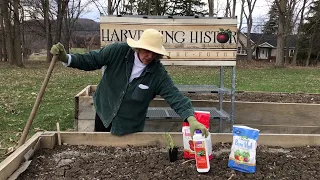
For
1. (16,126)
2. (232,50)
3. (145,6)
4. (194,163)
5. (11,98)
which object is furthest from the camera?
(145,6)

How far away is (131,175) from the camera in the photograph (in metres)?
2.31

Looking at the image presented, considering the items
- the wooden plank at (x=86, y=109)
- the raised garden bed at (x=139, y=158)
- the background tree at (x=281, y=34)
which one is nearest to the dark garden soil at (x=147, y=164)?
the raised garden bed at (x=139, y=158)

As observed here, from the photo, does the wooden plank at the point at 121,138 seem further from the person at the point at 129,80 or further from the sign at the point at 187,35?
the sign at the point at 187,35

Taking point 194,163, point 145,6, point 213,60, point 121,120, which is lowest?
point 194,163

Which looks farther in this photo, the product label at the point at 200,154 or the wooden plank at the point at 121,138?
the wooden plank at the point at 121,138

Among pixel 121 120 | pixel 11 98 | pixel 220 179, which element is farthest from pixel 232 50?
pixel 11 98

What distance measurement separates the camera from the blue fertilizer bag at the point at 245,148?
2320 millimetres

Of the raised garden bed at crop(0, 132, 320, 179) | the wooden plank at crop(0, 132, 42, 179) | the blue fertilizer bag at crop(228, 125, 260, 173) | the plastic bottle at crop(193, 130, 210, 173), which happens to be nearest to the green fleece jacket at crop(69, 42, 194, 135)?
the raised garden bed at crop(0, 132, 320, 179)

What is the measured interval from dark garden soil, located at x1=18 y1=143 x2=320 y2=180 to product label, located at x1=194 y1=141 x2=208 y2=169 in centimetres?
7

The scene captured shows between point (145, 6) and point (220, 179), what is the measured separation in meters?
28.0

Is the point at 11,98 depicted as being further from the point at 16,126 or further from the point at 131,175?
the point at 131,175

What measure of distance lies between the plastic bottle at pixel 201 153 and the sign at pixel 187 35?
1.81m

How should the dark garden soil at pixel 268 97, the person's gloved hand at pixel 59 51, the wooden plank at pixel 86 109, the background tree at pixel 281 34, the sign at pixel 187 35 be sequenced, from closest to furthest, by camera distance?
the person's gloved hand at pixel 59 51 → the sign at pixel 187 35 → the wooden plank at pixel 86 109 → the dark garden soil at pixel 268 97 → the background tree at pixel 281 34

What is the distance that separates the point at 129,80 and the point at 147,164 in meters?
0.72
